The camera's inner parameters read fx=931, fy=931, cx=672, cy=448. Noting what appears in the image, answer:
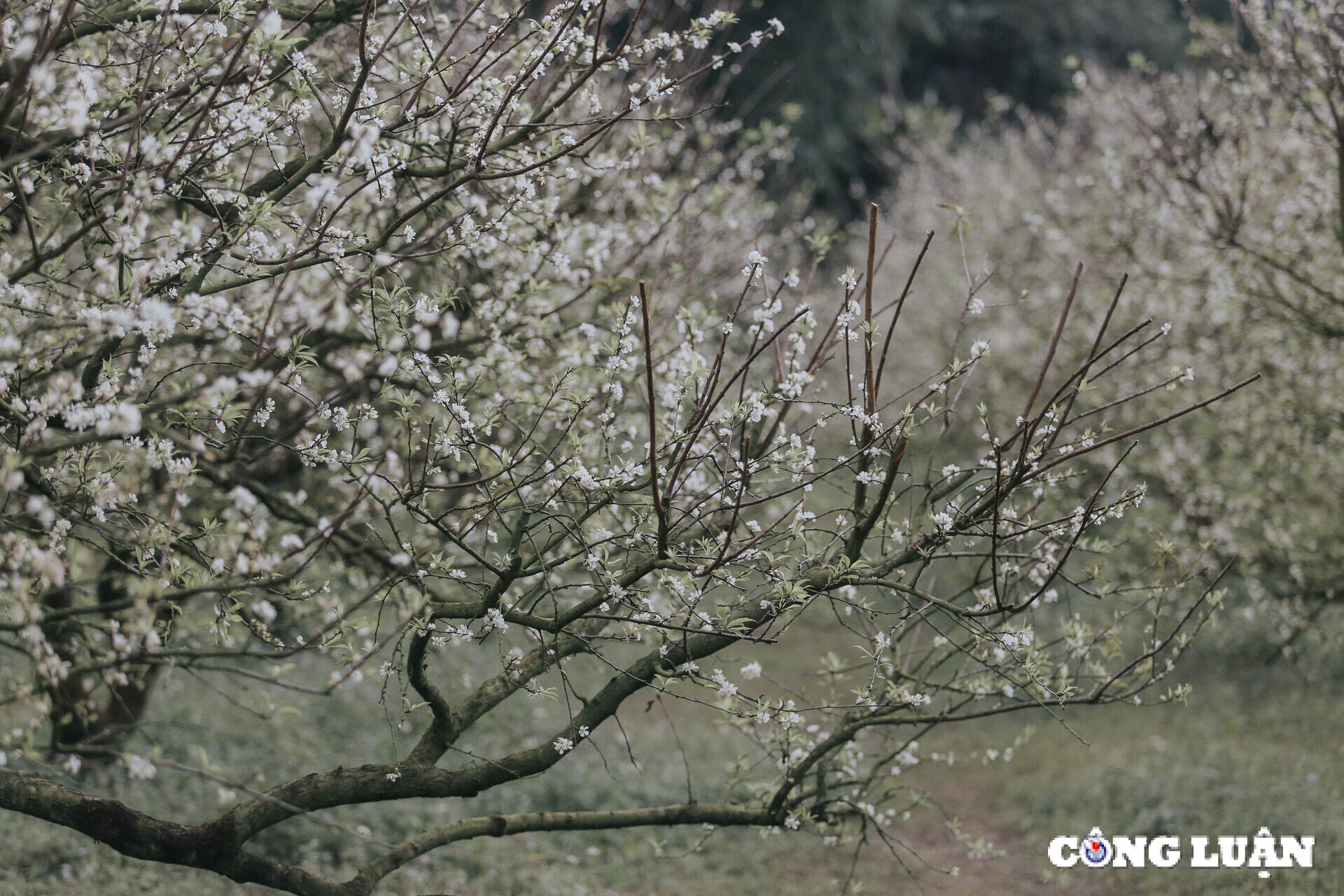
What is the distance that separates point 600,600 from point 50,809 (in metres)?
2.17

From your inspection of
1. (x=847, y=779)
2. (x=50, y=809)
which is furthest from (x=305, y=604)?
(x=847, y=779)

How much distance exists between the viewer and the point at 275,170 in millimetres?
3805

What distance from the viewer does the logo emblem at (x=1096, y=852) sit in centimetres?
720

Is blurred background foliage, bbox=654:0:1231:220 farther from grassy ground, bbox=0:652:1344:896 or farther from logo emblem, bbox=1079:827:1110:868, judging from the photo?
logo emblem, bbox=1079:827:1110:868

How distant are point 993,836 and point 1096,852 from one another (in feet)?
3.62

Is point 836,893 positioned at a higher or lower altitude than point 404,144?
lower

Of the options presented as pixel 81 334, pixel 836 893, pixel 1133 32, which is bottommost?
pixel 836 893

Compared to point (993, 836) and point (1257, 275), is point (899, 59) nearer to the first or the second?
point (1257, 275)

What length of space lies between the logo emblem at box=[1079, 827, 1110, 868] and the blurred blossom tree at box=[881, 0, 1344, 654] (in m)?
3.31

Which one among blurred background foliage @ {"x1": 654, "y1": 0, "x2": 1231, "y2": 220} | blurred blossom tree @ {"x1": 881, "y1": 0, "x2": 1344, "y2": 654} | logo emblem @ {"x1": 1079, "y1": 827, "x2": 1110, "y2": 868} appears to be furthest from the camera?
blurred background foliage @ {"x1": 654, "y1": 0, "x2": 1231, "y2": 220}

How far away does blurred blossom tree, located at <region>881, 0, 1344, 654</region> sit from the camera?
25.5 feet

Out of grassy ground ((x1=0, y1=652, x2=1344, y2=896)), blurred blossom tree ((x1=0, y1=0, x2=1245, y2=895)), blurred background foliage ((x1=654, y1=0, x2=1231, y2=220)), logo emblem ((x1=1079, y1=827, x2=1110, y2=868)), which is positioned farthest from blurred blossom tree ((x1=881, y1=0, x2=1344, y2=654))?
blurred background foliage ((x1=654, y1=0, x2=1231, y2=220))

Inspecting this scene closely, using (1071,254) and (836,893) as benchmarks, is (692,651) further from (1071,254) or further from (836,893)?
(1071,254)

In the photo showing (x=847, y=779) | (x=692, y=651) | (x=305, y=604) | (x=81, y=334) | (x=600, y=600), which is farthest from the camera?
(x=847, y=779)
